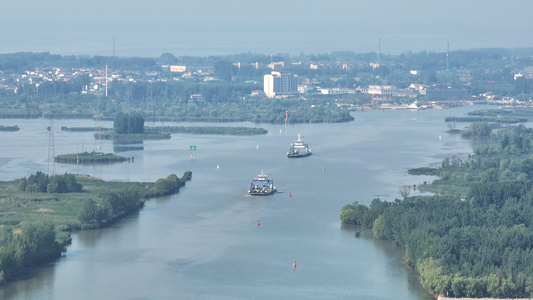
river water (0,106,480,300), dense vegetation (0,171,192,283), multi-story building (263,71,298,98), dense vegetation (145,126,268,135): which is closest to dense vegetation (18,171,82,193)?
dense vegetation (0,171,192,283)

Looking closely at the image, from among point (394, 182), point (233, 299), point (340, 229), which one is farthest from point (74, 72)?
point (233, 299)

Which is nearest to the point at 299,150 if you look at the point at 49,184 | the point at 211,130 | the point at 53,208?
the point at 211,130

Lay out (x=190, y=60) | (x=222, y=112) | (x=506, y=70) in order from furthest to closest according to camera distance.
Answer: (x=190, y=60)
(x=506, y=70)
(x=222, y=112)

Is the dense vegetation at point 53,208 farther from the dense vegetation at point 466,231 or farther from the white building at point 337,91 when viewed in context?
the white building at point 337,91

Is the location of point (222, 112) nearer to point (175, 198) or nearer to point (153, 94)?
point (153, 94)

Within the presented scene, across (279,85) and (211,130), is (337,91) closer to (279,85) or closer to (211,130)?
(279,85)

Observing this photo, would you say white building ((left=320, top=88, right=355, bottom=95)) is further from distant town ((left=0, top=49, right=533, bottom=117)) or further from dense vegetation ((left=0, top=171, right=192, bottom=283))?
dense vegetation ((left=0, top=171, right=192, bottom=283))
